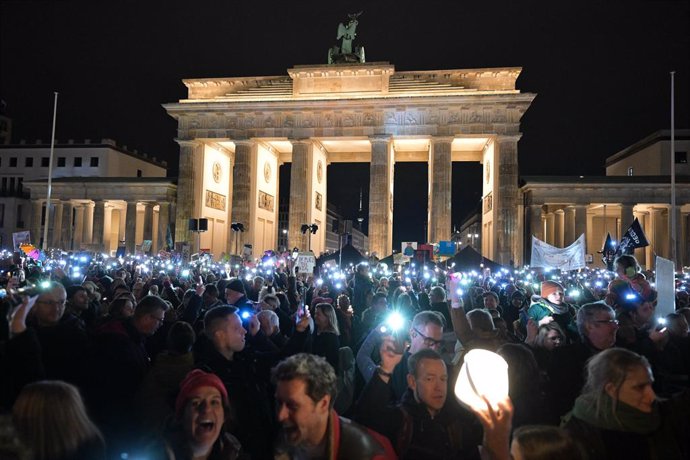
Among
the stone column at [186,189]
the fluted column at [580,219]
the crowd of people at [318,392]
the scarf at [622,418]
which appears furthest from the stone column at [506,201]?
the scarf at [622,418]

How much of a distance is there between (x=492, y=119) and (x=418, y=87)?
6.33m

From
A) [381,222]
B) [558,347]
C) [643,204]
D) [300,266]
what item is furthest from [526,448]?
[643,204]

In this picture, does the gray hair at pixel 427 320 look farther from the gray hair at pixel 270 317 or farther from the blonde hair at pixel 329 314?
the gray hair at pixel 270 317

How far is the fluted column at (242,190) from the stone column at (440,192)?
48.4 feet

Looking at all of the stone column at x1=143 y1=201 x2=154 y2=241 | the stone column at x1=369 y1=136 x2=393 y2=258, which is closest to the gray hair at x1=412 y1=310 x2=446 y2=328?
the stone column at x1=369 y1=136 x2=393 y2=258

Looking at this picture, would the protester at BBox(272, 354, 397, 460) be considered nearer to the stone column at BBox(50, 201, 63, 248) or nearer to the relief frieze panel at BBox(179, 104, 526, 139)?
the relief frieze panel at BBox(179, 104, 526, 139)

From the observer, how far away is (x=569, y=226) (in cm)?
4262

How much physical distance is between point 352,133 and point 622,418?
124 feet

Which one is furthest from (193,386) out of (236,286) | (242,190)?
(242,190)

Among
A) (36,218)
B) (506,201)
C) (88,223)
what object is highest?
(506,201)

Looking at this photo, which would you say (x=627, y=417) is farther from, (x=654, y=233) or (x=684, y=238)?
(x=684, y=238)

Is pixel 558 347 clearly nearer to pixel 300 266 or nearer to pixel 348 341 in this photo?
pixel 348 341

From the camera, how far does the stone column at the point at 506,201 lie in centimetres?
3669

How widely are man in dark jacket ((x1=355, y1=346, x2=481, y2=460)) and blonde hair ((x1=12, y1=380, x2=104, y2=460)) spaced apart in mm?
1695
